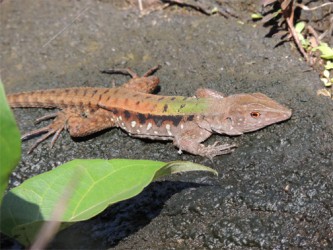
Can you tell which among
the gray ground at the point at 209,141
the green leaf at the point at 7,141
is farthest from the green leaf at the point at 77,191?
the gray ground at the point at 209,141

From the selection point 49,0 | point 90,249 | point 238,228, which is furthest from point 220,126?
point 49,0

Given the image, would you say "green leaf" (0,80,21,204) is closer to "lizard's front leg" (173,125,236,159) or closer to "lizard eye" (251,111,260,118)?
"lizard's front leg" (173,125,236,159)

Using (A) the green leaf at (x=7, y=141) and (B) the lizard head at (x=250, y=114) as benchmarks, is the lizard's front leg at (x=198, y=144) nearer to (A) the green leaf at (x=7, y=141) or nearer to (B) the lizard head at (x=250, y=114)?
(B) the lizard head at (x=250, y=114)

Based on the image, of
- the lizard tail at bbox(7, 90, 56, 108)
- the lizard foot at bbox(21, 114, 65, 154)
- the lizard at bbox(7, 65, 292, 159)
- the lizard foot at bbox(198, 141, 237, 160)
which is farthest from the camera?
the lizard tail at bbox(7, 90, 56, 108)

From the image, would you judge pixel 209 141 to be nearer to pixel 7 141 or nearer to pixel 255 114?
pixel 255 114

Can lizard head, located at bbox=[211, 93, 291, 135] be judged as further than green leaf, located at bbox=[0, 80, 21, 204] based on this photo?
Yes

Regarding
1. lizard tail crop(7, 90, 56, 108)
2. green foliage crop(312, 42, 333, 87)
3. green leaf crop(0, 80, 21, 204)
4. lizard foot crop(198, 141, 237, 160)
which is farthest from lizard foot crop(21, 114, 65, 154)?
green leaf crop(0, 80, 21, 204)
